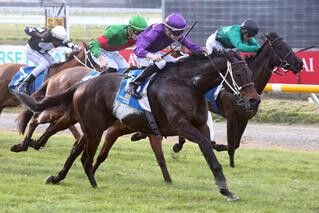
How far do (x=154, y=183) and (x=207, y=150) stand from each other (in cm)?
145

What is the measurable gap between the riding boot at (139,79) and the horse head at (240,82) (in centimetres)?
79

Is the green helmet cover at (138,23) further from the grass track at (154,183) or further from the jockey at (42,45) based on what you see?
the jockey at (42,45)

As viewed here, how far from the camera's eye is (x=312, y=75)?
16.0 metres

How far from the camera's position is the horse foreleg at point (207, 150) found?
746 centimetres

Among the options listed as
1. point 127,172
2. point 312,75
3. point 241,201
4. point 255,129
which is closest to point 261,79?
point 127,172

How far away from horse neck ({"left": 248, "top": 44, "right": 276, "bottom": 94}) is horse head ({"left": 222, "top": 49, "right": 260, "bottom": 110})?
2756 millimetres

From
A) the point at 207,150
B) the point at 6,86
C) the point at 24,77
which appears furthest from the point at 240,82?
the point at 6,86

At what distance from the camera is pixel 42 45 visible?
12.3m

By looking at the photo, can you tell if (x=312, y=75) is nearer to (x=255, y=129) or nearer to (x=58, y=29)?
(x=255, y=129)

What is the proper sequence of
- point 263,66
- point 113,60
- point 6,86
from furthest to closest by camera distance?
point 6,86, point 113,60, point 263,66

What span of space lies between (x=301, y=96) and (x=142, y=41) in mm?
8783

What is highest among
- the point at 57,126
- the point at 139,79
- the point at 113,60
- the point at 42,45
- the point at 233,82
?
the point at 233,82

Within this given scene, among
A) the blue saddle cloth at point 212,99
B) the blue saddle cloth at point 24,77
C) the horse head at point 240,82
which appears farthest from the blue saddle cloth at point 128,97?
the blue saddle cloth at point 24,77

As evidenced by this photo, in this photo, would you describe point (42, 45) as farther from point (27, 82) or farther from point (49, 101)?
point (49, 101)
